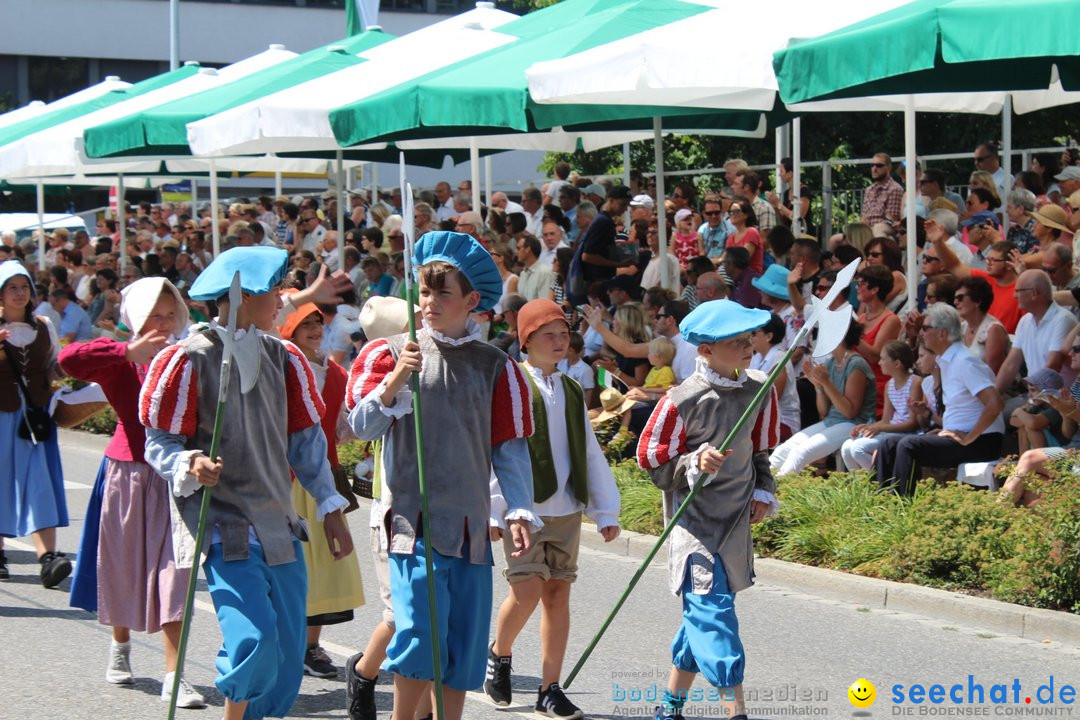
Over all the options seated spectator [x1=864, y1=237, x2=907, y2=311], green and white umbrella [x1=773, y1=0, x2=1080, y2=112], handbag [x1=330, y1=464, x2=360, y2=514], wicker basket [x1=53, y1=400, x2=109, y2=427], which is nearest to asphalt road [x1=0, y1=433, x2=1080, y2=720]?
handbag [x1=330, y1=464, x2=360, y2=514]

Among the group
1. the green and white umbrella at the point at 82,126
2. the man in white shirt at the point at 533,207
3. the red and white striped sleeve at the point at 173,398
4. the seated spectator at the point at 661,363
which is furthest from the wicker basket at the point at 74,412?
the green and white umbrella at the point at 82,126

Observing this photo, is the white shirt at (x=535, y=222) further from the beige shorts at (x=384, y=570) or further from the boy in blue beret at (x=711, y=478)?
the beige shorts at (x=384, y=570)

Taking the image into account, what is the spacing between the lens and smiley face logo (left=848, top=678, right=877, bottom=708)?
6.64 m

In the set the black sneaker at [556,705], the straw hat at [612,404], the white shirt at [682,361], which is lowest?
the black sneaker at [556,705]

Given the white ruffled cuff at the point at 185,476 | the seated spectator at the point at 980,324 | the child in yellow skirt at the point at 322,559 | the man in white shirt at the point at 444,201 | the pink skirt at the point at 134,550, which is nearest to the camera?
the white ruffled cuff at the point at 185,476

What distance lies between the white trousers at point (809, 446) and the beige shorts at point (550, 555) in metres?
4.37

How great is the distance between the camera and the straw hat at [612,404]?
12.2m

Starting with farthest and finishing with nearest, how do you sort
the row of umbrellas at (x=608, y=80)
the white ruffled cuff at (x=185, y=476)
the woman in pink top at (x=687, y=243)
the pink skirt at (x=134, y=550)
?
the woman in pink top at (x=687, y=243) < the row of umbrellas at (x=608, y=80) < the pink skirt at (x=134, y=550) < the white ruffled cuff at (x=185, y=476)

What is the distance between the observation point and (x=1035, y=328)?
10188 millimetres

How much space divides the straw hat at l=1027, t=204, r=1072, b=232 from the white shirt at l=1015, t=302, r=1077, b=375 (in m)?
1.34

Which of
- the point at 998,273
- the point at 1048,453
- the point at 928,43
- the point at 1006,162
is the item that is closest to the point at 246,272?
the point at 928,43

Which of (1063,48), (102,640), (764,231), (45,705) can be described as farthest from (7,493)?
(764,231)

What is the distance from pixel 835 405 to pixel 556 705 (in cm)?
505

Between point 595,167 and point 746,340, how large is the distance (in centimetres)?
2369
